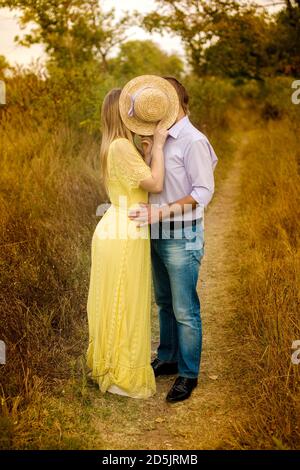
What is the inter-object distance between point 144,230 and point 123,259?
21cm

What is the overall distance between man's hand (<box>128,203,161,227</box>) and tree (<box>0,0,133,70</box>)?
6.61 metres

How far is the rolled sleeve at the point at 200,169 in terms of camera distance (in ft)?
9.82

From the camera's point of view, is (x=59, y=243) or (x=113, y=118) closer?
(x=113, y=118)

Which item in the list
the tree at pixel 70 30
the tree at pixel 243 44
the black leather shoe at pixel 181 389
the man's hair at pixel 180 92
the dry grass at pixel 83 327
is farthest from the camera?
the tree at pixel 243 44

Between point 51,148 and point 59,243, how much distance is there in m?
2.33

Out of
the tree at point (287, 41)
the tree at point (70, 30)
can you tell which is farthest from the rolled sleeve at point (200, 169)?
the tree at point (287, 41)

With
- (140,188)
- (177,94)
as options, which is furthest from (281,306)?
(177,94)

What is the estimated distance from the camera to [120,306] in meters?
3.24

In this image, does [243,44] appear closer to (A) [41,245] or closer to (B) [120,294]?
(A) [41,245]

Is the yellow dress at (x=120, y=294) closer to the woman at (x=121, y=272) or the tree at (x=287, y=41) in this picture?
the woman at (x=121, y=272)

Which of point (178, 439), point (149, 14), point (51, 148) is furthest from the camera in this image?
point (149, 14)

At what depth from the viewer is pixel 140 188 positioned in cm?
314

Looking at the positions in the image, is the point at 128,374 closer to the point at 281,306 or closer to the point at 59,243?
the point at 281,306

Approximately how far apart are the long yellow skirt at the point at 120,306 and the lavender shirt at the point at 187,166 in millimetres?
296
